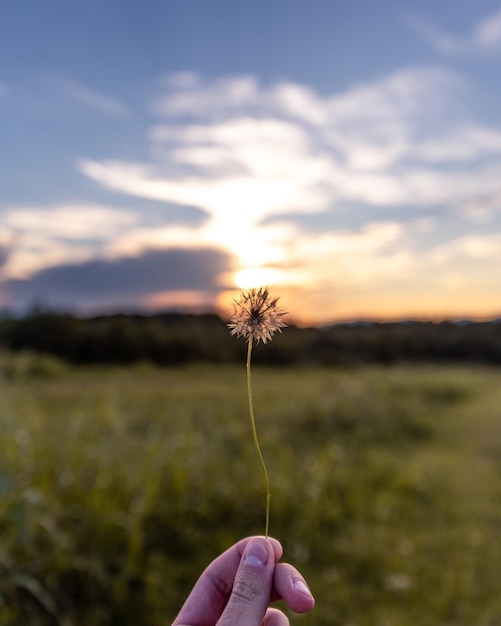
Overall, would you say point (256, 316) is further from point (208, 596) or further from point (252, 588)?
point (208, 596)

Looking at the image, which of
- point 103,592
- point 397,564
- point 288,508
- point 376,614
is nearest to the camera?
point 103,592

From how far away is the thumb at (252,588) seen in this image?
123 centimetres

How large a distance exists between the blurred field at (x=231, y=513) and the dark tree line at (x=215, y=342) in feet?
19.6

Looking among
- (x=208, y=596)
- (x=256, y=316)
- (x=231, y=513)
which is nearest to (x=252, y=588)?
(x=208, y=596)

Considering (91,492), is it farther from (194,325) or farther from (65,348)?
(194,325)

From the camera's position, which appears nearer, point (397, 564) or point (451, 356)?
point (397, 564)

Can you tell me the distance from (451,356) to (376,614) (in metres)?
16.7

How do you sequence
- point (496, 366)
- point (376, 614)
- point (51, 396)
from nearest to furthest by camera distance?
point (376, 614) < point (51, 396) < point (496, 366)

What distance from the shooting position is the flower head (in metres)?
1.07

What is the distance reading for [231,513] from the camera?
17.0 feet

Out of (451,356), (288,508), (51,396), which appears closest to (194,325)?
(51,396)

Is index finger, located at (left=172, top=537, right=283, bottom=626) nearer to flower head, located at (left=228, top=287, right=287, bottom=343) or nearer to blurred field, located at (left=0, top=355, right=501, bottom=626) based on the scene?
flower head, located at (left=228, top=287, right=287, bottom=343)

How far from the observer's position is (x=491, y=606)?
14.5ft

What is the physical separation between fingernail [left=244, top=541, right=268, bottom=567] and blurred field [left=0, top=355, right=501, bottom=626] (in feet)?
6.77
